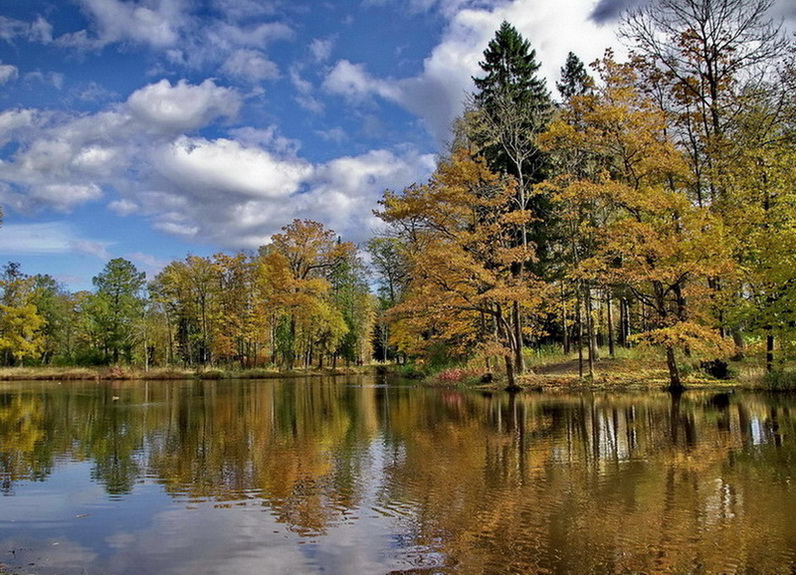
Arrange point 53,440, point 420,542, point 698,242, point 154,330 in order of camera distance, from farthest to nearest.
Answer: point 154,330 → point 698,242 → point 53,440 → point 420,542

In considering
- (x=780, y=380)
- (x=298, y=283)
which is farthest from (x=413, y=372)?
(x=780, y=380)

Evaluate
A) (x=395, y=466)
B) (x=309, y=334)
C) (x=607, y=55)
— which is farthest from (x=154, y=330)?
(x=395, y=466)

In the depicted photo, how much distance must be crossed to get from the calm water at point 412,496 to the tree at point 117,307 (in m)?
45.6

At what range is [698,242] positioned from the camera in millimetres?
20500

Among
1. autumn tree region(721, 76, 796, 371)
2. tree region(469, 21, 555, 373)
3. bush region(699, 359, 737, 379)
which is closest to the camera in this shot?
autumn tree region(721, 76, 796, 371)

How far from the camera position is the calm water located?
561 cm

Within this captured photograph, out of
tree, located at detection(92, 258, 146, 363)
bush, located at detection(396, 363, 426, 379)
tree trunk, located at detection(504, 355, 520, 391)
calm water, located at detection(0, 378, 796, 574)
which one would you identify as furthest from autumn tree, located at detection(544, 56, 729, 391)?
tree, located at detection(92, 258, 146, 363)

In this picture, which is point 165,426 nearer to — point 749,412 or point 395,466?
point 395,466

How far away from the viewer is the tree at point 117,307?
57.2 metres

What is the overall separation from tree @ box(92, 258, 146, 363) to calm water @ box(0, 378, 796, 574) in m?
45.6

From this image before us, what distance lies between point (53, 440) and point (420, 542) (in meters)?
11.4

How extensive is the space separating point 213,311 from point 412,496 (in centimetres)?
5095

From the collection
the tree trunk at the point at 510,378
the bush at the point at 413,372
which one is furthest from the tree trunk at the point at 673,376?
the bush at the point at 413,372

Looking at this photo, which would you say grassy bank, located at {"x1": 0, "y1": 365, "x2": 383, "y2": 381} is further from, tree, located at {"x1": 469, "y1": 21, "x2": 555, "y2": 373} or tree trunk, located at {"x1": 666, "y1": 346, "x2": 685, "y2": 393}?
tree trunk, located at {"x1": 666, "y1": 346, "x2": 685, "y2": 393}
